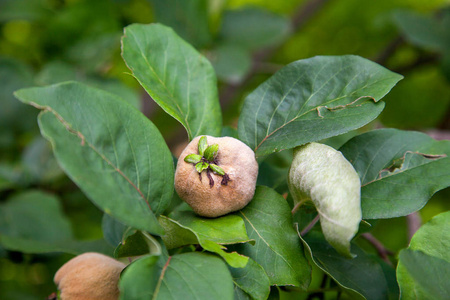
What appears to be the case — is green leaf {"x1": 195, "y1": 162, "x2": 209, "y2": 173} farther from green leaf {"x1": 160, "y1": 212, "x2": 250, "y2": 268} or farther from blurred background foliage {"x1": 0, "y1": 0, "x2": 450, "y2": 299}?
blurred background foliage {"x1": 0, "y1": 0, "x2": 450, "y2": 299}

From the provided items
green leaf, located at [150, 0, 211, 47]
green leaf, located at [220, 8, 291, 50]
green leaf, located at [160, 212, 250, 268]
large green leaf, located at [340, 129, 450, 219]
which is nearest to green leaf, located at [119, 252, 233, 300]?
green leaf, located at [160, 212, 250, 268]

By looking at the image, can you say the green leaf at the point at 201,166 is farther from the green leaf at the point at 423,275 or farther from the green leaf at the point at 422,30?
the green leaf at the point at 422,30

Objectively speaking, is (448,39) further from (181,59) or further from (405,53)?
(181,59)

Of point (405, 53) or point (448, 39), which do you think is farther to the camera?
point (405, 53)

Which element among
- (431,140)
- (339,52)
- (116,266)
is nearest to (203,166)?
(116,266)

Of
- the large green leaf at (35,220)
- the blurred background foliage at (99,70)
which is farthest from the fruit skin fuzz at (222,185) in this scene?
the large green leaf at (35,220)

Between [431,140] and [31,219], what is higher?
[431,140]

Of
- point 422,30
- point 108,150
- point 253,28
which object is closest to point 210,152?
point 108,150
